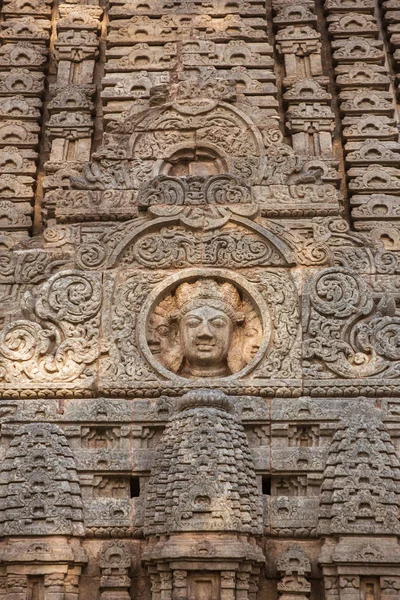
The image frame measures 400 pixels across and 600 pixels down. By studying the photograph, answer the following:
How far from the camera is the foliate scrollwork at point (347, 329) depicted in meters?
7.52

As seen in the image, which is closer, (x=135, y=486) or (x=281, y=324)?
(x=135, y=486)

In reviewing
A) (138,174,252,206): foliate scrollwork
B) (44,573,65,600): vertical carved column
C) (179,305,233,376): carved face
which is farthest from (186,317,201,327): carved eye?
(44,573,65,600): vertical carved column

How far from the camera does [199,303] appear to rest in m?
7.72

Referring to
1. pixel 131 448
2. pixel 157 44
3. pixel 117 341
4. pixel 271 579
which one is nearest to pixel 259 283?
pixel 117 341

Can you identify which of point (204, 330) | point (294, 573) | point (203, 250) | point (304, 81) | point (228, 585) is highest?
point (304, 81)

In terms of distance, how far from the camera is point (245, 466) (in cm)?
698

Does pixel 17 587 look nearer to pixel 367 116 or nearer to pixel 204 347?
pixel 204 347

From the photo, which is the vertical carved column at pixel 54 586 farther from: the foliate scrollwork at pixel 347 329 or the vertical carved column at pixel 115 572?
the foliate scrollwork at pixel 347 329

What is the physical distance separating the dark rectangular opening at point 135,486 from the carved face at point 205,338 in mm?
1072

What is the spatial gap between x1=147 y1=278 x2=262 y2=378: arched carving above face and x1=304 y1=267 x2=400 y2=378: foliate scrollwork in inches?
20.9

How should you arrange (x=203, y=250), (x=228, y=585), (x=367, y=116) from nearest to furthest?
(x=228, y=585), (x=203, y=250), (x=367, y=116)

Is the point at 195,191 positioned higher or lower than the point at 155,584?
higher

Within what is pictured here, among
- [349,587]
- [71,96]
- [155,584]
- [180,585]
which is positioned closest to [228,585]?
[180,585]

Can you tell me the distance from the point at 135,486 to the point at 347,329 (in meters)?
2.26
